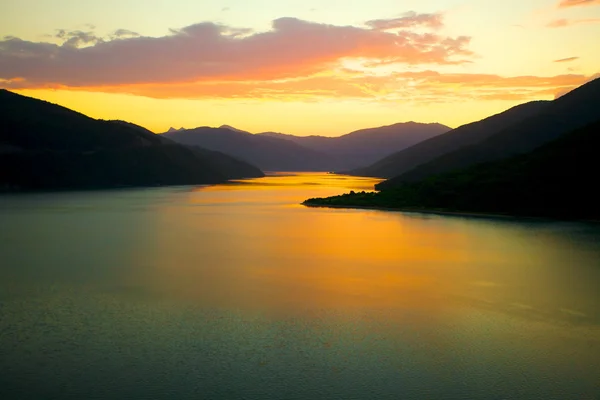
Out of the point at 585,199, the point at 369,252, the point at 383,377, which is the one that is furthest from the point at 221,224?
the point at 383,377

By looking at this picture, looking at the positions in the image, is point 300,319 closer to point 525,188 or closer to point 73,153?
point 525,188

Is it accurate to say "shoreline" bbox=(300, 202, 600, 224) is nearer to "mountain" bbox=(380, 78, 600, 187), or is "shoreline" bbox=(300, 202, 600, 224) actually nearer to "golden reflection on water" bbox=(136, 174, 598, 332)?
"golden reflection on water" bbox=(136, 174, 598, 332)

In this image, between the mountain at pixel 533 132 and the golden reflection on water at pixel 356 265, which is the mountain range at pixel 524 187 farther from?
the mountain at pixel 533 132

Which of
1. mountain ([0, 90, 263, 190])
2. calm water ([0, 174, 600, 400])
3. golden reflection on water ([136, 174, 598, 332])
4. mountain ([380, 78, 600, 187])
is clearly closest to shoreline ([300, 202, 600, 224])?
golden reflection on water ([136, 174, 598, 332])

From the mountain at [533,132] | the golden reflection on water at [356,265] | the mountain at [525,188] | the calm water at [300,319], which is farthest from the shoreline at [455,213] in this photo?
the mountain at [533,132]

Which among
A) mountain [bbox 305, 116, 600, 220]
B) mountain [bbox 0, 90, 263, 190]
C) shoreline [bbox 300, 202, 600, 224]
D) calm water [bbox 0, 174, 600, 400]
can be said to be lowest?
calm water [bbox 0, 174, 600, 400]

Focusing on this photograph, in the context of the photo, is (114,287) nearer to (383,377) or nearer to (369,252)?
(383,377)

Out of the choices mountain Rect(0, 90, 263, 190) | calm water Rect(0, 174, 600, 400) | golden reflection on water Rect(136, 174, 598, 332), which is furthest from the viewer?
mountain Rect(0, 90, 263, 190)
